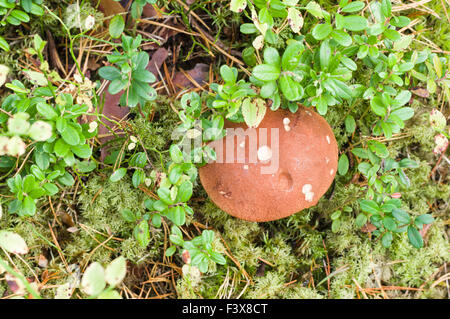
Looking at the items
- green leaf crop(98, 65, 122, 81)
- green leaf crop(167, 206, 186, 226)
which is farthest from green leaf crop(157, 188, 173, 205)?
green leaf crop(98, 65, 122, 81)

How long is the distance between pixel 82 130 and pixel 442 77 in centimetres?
241

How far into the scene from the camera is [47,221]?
8.50 ft

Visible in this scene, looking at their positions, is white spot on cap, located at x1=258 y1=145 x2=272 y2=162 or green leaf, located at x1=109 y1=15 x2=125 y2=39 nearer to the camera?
white spot on cap, located at x1=258 y1=145 x2=272 y2=162

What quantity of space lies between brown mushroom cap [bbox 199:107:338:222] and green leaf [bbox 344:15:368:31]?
1.84ft

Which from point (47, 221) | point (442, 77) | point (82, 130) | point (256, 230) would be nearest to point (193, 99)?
point (82, 130)

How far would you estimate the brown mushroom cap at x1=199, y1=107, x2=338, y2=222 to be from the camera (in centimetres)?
213

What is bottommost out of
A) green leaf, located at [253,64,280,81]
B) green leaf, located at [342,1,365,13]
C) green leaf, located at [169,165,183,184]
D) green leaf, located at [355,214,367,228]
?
green leaf, located at [355,214,367,228]

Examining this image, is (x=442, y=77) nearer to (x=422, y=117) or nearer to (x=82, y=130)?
(x=422, y=117)

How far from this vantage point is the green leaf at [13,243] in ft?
6.16

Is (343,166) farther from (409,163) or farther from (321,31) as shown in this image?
(321,31)

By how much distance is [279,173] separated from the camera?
2137 mm

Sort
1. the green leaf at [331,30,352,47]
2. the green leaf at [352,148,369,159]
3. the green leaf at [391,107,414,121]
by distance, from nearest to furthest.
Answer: the green leaf at [331,30,352,47], the green leaf at [391,107,414,121], the green leaf at [352,148,369,159]

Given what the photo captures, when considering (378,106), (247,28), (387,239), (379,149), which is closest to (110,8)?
(247,28)

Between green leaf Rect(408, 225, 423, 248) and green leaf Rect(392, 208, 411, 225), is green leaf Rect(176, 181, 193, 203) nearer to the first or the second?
green leaf Rect(392, 208, 411, 225)
